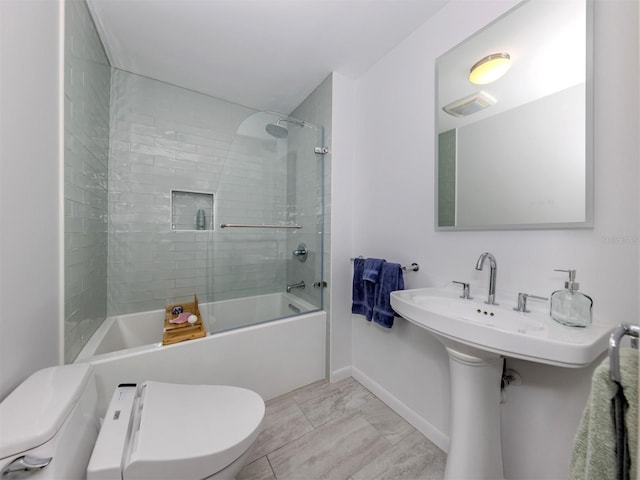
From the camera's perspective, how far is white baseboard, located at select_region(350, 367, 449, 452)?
1262mm

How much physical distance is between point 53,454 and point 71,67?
5.25 feet

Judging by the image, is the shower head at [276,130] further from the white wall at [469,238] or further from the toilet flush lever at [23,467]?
the toilet flush lever at [23,467]

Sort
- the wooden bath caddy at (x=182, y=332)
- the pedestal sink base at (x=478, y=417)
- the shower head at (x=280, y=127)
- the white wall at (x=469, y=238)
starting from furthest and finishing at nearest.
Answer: the shower head at (x=280, y=127)
the wooden bath caddy at (x=182, y=332)
the pedestal sink base at (x=478, y=417)
the white wall at (x=469, y=238)

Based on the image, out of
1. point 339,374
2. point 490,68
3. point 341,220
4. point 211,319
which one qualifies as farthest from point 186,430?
point 490,68

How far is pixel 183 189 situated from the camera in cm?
205

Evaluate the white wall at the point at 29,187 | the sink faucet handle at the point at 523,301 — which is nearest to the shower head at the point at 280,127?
the white wall at the point at 29,187

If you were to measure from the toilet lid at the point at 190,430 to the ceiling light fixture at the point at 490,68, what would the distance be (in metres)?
1.83

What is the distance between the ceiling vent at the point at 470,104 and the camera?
3.67ft

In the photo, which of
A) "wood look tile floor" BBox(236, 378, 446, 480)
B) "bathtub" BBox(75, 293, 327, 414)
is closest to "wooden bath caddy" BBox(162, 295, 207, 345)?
"bathtub" BBox(75, 293, 327, 414)

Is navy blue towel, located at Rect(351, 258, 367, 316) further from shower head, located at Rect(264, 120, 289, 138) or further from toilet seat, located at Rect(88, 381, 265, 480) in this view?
shower head, located at Rect(264, 120, 289, 138)

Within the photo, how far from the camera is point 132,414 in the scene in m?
0.86

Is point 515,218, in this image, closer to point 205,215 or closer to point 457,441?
point 457,441

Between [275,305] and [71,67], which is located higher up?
[71,67]

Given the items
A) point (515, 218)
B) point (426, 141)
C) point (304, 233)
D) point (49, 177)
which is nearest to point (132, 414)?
point (49, 177)
